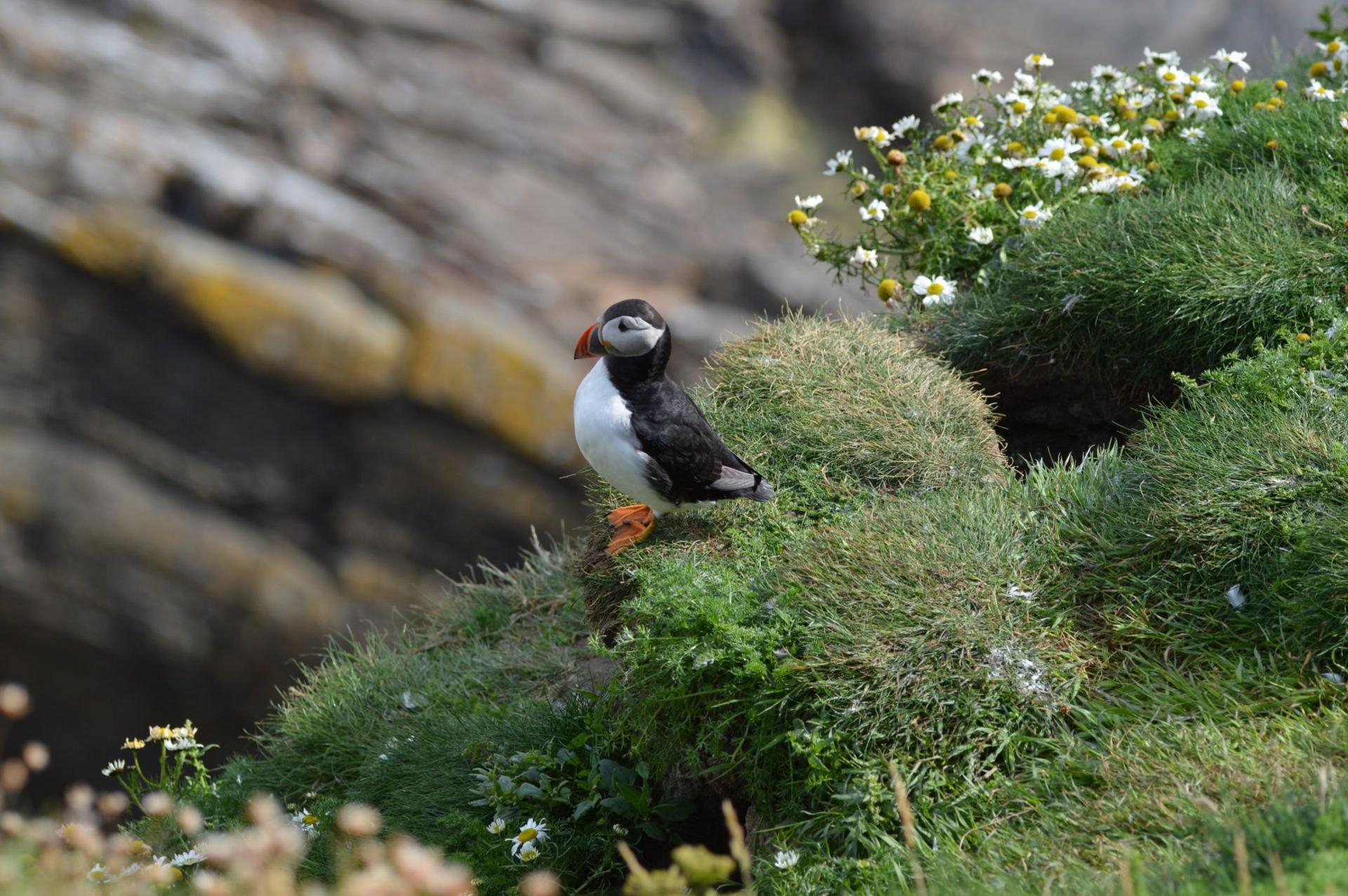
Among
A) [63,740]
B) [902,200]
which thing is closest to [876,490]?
[902,200]

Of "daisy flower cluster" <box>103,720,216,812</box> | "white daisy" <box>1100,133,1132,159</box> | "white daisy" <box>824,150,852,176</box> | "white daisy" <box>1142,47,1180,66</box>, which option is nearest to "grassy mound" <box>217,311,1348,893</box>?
"daisy flower cluster" <box>103,720,216,812</box>

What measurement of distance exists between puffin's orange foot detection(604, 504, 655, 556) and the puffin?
22 centimetres

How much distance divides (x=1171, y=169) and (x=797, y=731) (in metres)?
3.61

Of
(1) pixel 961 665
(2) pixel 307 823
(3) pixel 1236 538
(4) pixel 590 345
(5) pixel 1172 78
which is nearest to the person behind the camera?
(1) pixel 961 665

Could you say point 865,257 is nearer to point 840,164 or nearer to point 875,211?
point 875,211

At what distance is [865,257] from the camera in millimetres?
5266

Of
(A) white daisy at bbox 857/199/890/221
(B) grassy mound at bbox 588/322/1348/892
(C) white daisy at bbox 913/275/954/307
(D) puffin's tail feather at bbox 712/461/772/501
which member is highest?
(A) white daisy at bbox 857/199/890/221

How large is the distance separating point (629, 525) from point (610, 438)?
0.61m

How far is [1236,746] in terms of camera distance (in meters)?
2.72

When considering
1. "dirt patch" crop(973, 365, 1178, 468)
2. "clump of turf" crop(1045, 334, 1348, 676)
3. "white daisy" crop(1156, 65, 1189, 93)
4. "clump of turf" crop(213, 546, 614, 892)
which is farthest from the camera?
"white daisy" crop(1156, 65, 1189, 93)

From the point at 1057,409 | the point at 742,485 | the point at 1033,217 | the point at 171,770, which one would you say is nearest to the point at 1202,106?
the point at 1033,217

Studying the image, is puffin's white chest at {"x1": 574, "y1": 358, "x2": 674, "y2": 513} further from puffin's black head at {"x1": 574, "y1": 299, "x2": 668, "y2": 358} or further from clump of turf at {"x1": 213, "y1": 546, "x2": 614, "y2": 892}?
clump of turf at {"x1": 213, "y1": 546, "x2": 614, "y2": 892}

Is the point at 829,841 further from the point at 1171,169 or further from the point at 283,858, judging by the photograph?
the point at 1171,169

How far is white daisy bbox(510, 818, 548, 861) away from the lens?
3.46 m
